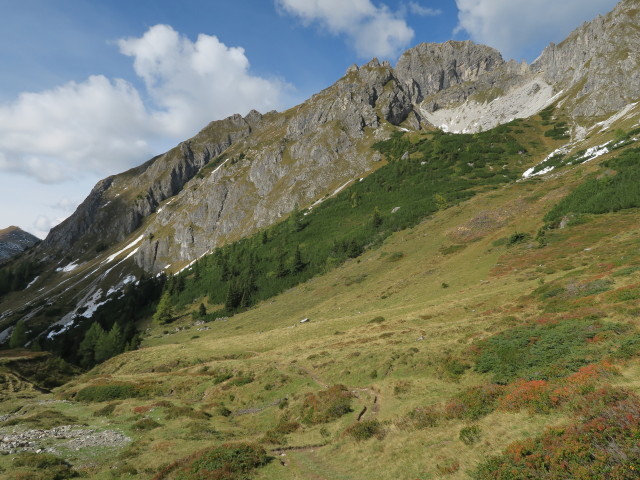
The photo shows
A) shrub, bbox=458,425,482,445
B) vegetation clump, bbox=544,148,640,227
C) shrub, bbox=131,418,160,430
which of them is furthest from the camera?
vegetation clump, bbox=544,148,640,227

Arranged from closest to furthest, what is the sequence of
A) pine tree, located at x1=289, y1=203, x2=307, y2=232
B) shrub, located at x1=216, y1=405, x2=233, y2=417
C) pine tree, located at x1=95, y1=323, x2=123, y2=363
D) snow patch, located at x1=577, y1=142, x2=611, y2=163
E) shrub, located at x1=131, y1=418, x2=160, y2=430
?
Result: shrub, located at x1=131, y1=418, x2=160, y2=430, shrub, located at x1=216, y1=405, x2=233, y2=417, pine tree, located at x1=95, y1=323, x2=123, y2=363, snow patch, located at x1=577, y1=142, x2=611, y2=163, pine tree, located at x1=289, y1=203, x2=307, y2=232

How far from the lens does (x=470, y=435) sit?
15219 millimetres

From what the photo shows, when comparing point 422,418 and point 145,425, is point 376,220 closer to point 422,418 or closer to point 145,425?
point 145,425

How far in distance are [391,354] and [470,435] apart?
16.7m

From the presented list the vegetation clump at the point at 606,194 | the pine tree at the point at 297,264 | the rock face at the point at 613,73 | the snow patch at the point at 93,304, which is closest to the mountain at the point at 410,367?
the vegetation clump at the point at 606,194

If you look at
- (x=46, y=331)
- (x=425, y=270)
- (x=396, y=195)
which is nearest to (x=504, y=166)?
(x=396, y=195)

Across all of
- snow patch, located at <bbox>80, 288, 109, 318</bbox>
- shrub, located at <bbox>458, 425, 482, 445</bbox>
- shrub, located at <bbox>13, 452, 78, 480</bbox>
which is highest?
snow patch, located at <bbox>80, 288, 109, 318</bbox>

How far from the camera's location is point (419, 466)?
14531mm

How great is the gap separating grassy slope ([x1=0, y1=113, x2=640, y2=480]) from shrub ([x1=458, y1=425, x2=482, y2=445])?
33cm

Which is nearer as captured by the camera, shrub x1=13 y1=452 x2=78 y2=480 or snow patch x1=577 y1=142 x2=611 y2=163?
shrub x1=13 y1=452 x2=78 y2=480

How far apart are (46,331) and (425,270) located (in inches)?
7266

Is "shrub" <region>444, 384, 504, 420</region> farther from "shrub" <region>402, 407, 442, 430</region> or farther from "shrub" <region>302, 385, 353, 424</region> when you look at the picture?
Answer: "shrub" <region>302, 385, 353, 424</region>

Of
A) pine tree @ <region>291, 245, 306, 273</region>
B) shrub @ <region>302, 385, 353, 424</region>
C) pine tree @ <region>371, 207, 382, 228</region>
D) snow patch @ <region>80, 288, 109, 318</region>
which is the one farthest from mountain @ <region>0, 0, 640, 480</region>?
snow patch @ <region>80, 288, 109, 318</region>

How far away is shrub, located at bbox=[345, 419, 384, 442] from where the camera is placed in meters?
19.1
